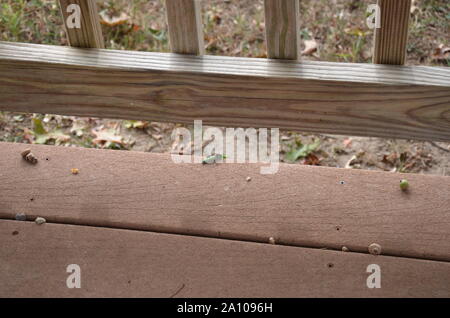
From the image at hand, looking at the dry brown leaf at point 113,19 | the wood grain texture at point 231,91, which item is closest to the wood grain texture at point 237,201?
the wood grain texture at point 231,91

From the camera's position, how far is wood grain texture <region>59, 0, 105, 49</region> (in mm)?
1377

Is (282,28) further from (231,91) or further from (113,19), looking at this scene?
(113,19)

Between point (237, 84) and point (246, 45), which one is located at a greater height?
point (237, 84)

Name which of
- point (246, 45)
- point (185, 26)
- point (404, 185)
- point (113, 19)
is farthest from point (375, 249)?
point (113, 19)

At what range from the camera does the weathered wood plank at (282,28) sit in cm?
127

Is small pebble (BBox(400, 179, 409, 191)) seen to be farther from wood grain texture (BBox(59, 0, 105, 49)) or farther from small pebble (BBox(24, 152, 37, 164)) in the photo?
small pebble (BBox(24, 152, 37, 164))

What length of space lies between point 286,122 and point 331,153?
116cm

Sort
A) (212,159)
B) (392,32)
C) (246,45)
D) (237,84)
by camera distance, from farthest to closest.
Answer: (246,45) → (212,159) → (237,84) → (392,32)

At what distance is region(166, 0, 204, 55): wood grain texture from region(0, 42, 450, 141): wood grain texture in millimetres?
25

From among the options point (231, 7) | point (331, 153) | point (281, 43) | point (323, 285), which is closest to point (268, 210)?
point (323, 285)

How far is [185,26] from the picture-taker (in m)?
1.36

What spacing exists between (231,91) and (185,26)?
0.19 m
